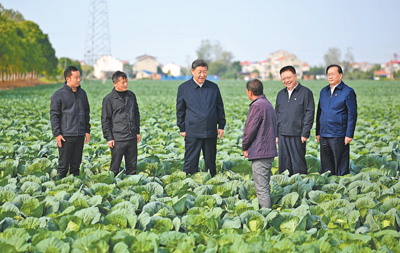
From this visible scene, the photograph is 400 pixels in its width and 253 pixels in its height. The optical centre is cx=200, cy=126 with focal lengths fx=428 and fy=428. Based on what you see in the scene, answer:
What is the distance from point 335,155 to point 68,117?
3.41 m

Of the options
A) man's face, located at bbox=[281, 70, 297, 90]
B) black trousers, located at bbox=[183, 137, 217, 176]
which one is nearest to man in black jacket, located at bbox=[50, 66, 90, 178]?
black trousers, located at bbox=[183, 137, 217, 176]

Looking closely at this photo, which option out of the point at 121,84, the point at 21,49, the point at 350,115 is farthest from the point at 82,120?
the point at 21,49

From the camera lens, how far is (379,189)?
4.79 m

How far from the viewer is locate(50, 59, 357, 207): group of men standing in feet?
17.3

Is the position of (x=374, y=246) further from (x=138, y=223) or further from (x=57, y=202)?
(x=57, y=202)

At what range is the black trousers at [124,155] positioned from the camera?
5418 millimetres

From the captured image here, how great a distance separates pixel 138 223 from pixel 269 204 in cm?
131

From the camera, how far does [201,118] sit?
5324 mm

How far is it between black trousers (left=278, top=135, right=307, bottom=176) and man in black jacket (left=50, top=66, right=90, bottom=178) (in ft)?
→ 8.28

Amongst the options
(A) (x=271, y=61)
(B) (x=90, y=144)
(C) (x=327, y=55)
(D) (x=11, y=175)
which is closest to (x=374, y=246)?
(D) (x=11, y=175)

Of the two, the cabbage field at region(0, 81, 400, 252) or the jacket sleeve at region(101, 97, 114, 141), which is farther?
the jacket sleeve at region(101, 97, 114, 141)

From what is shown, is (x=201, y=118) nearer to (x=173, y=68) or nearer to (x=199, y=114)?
(x=199, y=114)

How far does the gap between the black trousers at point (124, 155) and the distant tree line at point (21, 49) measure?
36.1m

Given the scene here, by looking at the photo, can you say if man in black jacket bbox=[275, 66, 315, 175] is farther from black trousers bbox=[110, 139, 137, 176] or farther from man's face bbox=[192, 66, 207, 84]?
black trousers bbox=[110, 139, 137, 176]
